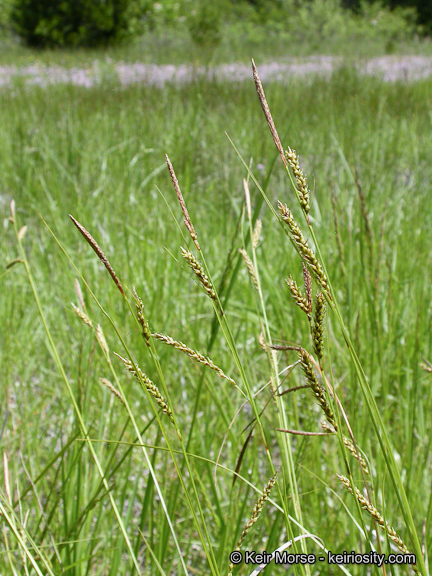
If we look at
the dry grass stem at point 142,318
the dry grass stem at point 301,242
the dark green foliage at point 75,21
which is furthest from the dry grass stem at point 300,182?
the dark green foliage at point 75,21

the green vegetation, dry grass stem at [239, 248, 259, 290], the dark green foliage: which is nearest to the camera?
dry grass stem at [239, 248, 259, 290]

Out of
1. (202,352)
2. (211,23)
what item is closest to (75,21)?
(211,23)

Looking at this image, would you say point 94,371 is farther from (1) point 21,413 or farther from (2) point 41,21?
(2) point 41,21

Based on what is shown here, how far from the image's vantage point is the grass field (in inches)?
28.0

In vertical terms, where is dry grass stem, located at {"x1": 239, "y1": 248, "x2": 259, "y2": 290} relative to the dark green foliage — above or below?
below

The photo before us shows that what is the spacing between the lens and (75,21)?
48.9ft

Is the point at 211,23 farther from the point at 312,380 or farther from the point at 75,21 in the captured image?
the point at 312,380

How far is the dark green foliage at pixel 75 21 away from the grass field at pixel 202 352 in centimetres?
1221

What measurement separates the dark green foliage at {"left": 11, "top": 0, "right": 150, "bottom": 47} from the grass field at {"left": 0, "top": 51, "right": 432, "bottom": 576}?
1221 centimetres

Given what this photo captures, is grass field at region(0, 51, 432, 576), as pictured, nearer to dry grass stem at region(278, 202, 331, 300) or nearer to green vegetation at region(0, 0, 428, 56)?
dry grass stem at region(278, 202, 331, 300)

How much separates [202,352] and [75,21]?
631 inches

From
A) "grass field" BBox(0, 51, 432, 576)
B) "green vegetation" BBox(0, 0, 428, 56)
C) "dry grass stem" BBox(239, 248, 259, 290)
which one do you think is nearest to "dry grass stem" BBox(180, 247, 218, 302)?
"grass field" BBox(0, 51, 432, 576)

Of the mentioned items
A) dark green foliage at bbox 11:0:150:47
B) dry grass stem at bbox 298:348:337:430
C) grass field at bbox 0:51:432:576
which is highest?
dark green foliage at bbox 11:0:150:47

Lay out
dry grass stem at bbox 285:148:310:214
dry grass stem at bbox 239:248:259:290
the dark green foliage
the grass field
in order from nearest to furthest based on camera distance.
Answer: dry grass stem at bbox 285:148:310:214 → dry grass stem at bbox 239:248:259:290 → the grass field → the dark green foliage
